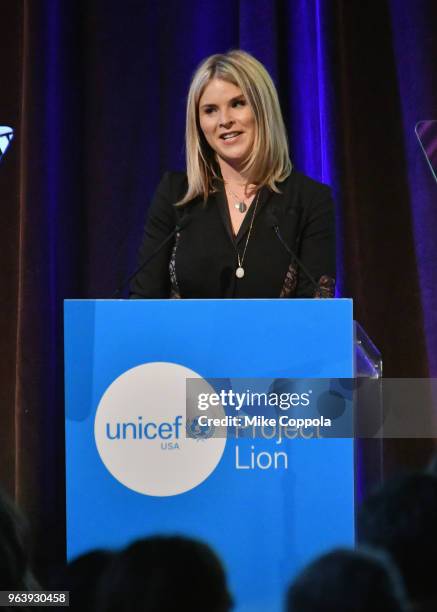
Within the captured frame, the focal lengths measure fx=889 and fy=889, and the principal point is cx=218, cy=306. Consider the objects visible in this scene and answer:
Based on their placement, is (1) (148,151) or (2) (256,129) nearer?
(2) (256,129)

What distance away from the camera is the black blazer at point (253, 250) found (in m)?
2.35

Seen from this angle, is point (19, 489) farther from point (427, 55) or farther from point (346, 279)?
point (427, 55)

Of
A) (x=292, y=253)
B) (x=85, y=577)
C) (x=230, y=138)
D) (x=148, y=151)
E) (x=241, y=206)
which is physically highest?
(x=148, y=151)

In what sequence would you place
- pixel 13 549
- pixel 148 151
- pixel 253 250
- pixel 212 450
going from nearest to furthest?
pixel 13 549 < pixel 212 450 < pixel 253 250 < pixel 148 151

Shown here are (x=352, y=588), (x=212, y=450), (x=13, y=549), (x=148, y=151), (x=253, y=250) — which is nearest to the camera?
(x=352, y=588)

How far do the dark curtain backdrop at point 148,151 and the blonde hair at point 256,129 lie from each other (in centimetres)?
75

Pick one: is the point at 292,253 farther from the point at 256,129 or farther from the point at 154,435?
the point at 256,129

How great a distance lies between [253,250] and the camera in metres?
2.37

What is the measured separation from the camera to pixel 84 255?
3.31 m

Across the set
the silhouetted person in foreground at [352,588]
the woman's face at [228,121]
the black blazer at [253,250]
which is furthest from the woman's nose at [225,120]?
the silhouetted person in foreground at [352,588]

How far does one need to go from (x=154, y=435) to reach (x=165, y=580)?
875mm

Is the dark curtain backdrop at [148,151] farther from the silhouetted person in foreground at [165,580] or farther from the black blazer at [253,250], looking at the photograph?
the silhouetted person in foreground at [165,580]

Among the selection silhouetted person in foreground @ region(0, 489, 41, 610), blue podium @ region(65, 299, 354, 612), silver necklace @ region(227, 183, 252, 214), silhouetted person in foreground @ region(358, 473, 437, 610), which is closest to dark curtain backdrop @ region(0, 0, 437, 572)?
silver necklace @ region(227, 183, 252, 214)

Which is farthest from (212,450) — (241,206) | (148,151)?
(148,151)
